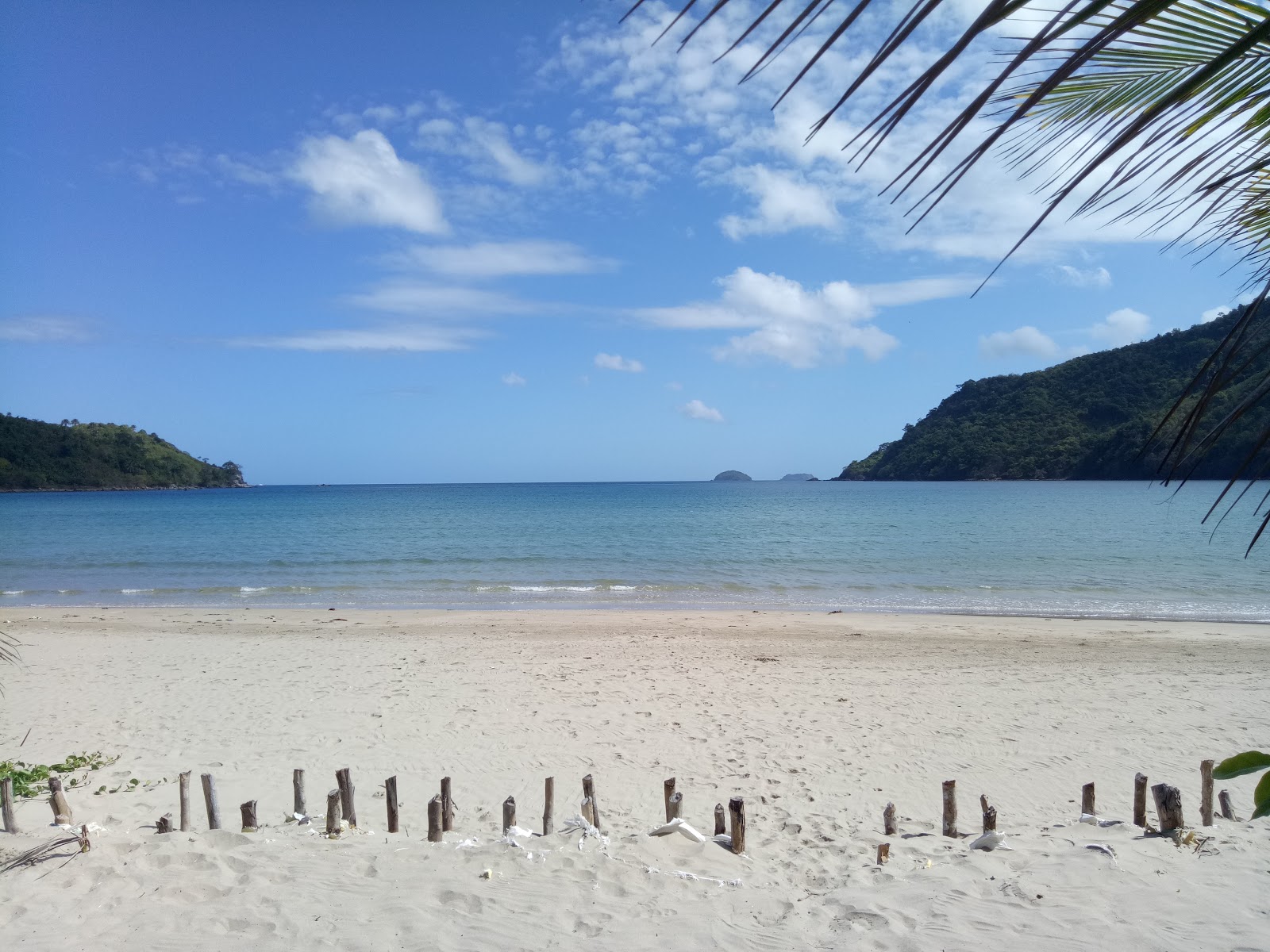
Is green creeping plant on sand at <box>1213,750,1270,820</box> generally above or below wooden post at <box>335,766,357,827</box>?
above

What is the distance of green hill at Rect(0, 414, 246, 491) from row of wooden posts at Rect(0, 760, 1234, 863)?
104 m

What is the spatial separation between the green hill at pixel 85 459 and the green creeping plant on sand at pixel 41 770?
4022 inches

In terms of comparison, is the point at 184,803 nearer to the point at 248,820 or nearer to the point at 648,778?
the point at 248,820

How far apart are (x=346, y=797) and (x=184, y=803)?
107cm

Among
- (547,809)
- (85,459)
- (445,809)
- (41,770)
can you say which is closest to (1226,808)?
(547,809)

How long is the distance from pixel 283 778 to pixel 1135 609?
1773 cm

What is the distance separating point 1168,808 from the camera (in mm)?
5094

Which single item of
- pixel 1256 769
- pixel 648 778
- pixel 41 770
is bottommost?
pixel 648 778

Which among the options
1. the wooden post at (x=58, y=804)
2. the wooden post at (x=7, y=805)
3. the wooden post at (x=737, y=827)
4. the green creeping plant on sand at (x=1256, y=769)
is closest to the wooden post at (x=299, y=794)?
the wooden post at (x=58, y=804)

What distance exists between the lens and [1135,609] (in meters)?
17.9

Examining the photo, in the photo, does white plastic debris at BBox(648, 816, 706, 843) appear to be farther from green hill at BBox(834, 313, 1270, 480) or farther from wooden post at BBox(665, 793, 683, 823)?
green hill at BBox(834, 313, 1270, 480)

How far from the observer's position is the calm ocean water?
20.1 m

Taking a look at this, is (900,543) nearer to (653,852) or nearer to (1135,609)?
(1135,609)

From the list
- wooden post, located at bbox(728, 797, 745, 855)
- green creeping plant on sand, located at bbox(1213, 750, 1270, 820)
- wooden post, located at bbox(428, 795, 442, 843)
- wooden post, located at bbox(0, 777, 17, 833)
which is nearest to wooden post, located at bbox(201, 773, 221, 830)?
wooden post, located at bbox(0, 777, 17, 833)
